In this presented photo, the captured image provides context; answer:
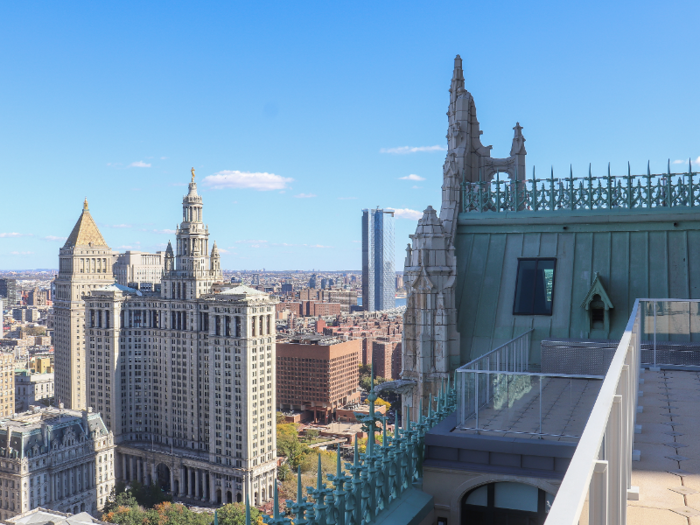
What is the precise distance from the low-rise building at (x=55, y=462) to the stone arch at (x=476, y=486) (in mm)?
100230

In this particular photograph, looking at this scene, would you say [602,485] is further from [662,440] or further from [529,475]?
[529,475]

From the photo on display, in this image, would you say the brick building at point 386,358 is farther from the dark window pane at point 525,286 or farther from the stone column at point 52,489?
the dark window pane at point 525,286

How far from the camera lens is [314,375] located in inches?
6112

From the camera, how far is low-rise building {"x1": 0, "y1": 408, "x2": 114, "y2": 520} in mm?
97812

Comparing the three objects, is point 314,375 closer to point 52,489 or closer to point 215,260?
point 215,260

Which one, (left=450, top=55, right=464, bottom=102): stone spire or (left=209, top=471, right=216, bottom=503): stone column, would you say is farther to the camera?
(left=209, top=471, right=216, bottom=503): stone column

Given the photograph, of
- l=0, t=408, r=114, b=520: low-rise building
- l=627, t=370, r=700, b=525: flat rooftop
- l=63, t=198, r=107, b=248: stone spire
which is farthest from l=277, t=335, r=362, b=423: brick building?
l=627, t=370, r=700, b=525: flat rooftop

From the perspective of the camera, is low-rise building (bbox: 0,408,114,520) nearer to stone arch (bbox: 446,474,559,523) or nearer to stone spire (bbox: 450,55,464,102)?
stone spire (bbox: 450,55,464,102)

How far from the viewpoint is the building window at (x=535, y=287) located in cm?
1972

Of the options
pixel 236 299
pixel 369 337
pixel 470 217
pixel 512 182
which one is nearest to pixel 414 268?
pixel 470 217

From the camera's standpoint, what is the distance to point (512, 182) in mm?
21750

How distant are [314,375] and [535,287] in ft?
453

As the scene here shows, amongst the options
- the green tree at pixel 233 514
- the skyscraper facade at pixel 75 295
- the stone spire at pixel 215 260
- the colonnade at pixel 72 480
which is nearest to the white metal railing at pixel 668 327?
the green tree at pixel 233 514

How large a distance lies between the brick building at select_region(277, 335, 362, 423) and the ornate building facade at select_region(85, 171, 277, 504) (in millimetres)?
30160
